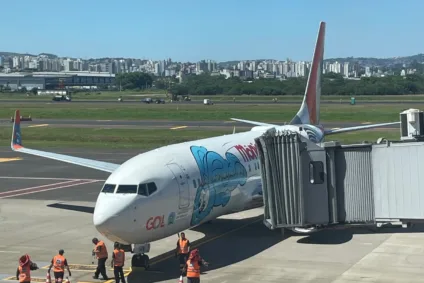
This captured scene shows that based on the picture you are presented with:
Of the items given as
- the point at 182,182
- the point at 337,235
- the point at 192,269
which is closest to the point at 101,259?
the point at 192,269

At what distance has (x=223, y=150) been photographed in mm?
36844

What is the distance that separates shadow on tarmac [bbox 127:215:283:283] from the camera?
28.7m

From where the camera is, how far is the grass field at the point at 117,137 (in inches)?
3246

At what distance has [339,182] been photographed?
2239 centimetres

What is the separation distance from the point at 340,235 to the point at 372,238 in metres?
1.57

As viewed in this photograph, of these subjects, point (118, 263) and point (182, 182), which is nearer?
point (118, 263)

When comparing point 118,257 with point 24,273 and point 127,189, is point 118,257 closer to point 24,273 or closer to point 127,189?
point 127,189

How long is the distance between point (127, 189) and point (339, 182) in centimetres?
926

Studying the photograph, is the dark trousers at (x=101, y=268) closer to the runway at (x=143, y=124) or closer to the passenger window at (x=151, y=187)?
the passenger window at (x=151, y=187)

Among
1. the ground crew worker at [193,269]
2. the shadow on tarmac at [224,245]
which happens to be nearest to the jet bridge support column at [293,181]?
the ground crew worker at [193,269]

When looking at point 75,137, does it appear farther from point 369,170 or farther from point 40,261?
point 369,170

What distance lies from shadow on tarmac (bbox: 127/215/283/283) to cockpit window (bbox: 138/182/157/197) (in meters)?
3.11

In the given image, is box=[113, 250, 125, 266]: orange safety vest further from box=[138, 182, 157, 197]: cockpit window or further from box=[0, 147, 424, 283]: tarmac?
box=[138, 182, 157, 197]: cockpit window

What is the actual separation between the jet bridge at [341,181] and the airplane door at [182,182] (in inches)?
248
